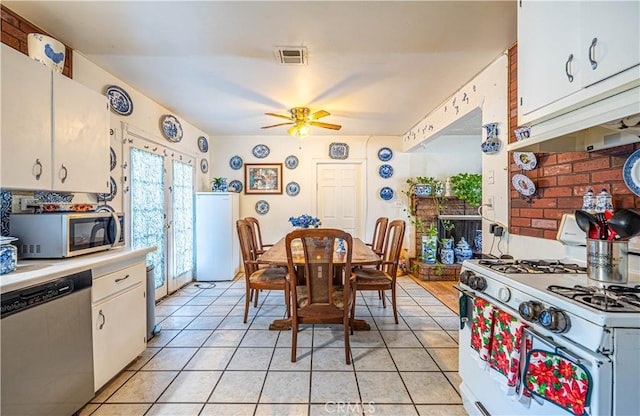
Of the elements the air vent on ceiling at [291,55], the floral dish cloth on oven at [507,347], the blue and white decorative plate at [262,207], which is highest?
the air vent on ceiling at [291,55]

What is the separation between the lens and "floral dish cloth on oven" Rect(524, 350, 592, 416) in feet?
2.90

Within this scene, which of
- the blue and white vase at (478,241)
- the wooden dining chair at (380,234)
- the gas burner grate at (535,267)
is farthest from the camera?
the blue and white vase at (478,241)

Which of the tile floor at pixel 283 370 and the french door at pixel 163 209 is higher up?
the french door at pixel 163 209

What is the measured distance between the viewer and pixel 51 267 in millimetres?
1524

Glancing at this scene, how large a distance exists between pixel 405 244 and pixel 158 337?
151 inches

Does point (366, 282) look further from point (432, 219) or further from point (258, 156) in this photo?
point (258, 156)

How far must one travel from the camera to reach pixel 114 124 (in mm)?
2748

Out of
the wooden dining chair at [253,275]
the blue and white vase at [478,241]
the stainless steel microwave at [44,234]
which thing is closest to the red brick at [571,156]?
the wooden dining chair at [253,275]

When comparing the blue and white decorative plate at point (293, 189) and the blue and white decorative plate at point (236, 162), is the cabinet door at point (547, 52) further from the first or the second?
the blue and white decorative plate at point (236, 162)

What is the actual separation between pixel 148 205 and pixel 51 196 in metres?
1.26

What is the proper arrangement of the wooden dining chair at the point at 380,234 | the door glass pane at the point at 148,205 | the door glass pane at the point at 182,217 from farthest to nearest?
the door glass pane at the point at 182,217, the wooden dining chair at the point at 380,234, the door glass pane at the point at 148,205

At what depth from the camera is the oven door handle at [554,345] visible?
35.7 inches

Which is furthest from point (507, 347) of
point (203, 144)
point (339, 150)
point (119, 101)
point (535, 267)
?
point (203, 144)

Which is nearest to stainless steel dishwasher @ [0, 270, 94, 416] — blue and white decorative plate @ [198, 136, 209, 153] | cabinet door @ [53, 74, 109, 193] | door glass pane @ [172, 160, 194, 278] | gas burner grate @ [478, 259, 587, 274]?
cabinet door @ [53, 74, 109, 193]
